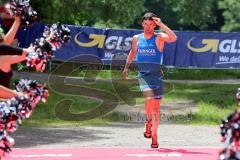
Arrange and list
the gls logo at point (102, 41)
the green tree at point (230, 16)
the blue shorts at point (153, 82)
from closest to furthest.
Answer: the blue shorts at point (153, 82)
the gls logo at point (102, 41)
the green tree at point (230, 16)

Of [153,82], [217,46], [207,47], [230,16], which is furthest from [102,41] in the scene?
[230,16]

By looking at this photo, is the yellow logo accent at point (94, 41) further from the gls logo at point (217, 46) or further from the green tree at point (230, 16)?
the green tree at point (230, 16)

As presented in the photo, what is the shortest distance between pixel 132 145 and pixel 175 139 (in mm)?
1124

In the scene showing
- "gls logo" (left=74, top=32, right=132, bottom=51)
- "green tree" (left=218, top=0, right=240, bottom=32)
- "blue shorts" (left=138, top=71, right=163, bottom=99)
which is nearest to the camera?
"blue shorts" (left=138, top=71, right=163, bottom=99)

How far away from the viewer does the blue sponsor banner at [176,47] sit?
963 inches

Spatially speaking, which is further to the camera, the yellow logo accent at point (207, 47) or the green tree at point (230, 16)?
the green tree at point (230, 16)

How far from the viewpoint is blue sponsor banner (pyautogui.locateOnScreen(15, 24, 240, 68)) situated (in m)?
24.5

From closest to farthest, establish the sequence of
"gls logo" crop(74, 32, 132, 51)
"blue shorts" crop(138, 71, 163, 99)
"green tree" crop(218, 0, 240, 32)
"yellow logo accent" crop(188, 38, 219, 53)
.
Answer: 1. "blue shorts" crop(138, 71, 163, 99)
2. "yellow logo accent" crop(188, 38, 219, 53)
3. "gls logo" crop(74, 32, 132, 51)
4. "green tree" crop(218, 0, 240, 32)

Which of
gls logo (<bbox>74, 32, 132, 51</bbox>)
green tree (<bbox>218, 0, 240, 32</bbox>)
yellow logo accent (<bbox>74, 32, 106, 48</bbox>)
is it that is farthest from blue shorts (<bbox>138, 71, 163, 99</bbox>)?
green tree (<bbox>218, 0, 240, 32</bbox>)

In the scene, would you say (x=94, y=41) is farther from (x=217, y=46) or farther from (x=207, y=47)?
(x=217, y=46)

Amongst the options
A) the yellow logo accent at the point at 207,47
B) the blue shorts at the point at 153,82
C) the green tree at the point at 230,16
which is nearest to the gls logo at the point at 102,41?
the yellow logo accent at the point at 207,47

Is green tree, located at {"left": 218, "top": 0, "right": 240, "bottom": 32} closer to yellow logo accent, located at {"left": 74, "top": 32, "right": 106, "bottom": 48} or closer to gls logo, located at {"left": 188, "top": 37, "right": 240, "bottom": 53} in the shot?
gls logo, located at {"left": 188, "top": 37, "right": 240, "bottom": 53}

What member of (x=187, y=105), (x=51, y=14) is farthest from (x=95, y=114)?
(x=51, y=14)

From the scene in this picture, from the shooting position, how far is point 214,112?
15.9m
